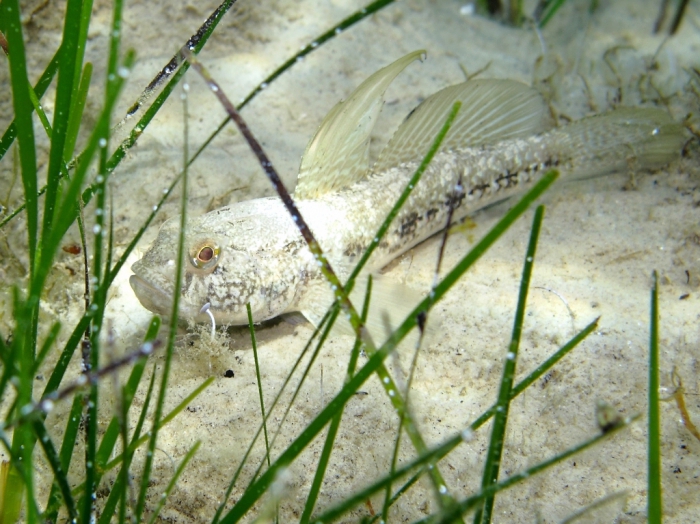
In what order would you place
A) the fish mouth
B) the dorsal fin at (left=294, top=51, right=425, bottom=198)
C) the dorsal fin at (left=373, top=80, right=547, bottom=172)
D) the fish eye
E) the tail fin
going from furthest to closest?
the tail fin < the dorsal fin at (left=373, top=80, right=547, bottom=172) < the dorsal fin at (left=294, top=51, right=425, bottom=198) < the fish eye < the fish mouth

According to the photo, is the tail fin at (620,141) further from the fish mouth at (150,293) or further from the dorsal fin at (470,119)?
the fish mouth at (150,293)

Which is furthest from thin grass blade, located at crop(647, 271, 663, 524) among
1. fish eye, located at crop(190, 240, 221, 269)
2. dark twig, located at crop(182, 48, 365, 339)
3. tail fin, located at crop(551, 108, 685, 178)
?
tail fin, located at crop(551, 108, 685, 178)

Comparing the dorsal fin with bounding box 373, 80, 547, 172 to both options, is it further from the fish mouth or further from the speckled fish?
the fish mouth

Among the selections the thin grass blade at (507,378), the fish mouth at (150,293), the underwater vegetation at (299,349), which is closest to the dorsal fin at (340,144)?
the underwater vegetation at (299,349)

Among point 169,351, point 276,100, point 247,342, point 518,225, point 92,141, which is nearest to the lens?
point 92,141

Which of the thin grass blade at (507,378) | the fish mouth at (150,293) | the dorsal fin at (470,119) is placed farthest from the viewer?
the dorsal fin at (470,119)

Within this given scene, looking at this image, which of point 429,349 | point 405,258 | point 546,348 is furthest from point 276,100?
point 546,348

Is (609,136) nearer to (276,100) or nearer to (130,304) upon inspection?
(276,100)
